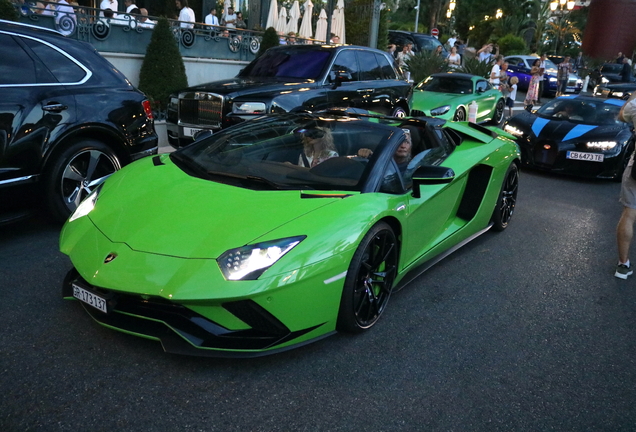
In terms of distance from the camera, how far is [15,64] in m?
4.72

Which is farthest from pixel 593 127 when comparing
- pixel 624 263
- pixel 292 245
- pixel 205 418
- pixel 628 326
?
pixel 205 418

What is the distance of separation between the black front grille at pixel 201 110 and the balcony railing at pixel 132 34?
424 cm

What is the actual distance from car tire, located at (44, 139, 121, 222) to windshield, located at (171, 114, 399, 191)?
1.29m

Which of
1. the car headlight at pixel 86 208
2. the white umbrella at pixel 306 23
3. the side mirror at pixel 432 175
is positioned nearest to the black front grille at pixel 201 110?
the car headlight at pixel 86 208

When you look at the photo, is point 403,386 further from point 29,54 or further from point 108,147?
point 29,54

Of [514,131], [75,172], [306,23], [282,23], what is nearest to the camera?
[75,172]

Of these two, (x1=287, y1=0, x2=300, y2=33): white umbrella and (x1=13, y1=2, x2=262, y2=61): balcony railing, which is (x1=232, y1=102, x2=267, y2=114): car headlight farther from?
(x1=287, y1=0, x2=300, y2=33): white umbrella

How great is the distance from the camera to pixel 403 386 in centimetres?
308

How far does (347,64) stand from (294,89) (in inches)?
55.0

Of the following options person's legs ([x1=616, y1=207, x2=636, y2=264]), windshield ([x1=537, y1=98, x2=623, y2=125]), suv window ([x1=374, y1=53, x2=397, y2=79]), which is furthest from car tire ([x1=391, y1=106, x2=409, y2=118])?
person's legs ([x1=616, y1=207, x2=636, y2=264])

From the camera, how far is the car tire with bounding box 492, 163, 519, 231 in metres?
5.68

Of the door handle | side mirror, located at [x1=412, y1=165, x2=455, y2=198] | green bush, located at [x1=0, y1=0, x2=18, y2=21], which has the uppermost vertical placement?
green bush, located at [x1=0, y1=0, x2=18, y2=21]

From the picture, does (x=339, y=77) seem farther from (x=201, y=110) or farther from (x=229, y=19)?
(x=229, y=19)

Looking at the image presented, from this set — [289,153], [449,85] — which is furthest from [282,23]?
[289,153]
